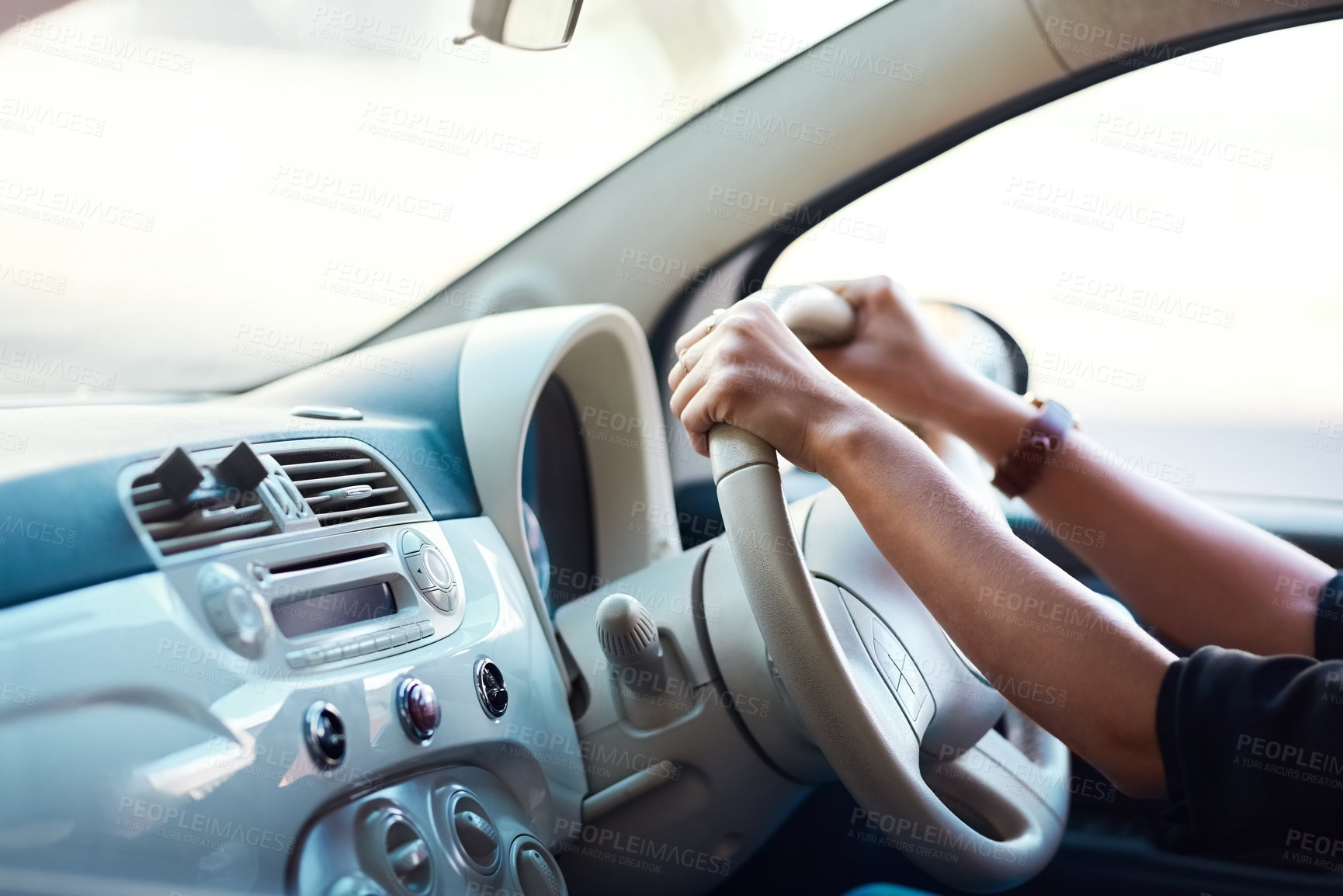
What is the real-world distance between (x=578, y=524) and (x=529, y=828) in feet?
1.69

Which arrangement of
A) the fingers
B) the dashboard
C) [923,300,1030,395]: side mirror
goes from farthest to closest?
[923,300,1030,395]: side mirror, the fingers, the dashboard

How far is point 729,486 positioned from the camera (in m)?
0.77

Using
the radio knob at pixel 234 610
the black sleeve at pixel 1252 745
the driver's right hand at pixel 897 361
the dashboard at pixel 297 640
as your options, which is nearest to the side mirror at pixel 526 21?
the dashboard at pixel 297 640

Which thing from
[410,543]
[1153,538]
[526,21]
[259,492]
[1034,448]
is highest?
[526,21]

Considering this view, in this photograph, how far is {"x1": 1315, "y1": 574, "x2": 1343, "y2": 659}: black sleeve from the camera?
3.25 feet

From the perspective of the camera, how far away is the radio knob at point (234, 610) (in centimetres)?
73

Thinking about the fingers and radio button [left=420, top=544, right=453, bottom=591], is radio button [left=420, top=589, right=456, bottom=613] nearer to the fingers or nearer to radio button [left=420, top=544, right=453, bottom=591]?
radio button [left=420, top=544, right=453, bottom=591]

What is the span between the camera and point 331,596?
849mm

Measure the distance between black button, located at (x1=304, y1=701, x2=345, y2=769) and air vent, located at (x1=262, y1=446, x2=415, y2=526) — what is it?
190 millimetres

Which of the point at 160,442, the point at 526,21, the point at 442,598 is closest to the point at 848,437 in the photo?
the point at 442,598

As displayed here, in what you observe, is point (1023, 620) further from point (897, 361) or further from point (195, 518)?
point (195, 518)

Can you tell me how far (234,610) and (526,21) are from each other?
75cm

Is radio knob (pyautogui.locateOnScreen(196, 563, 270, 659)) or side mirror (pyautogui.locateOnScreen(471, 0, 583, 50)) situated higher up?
side mirror (pyautogui.locateOnScreen(471, 0, 583, 50))

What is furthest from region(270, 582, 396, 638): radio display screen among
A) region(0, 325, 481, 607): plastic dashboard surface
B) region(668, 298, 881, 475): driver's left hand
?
region(668, 298, 881, 475): driver's left hand
